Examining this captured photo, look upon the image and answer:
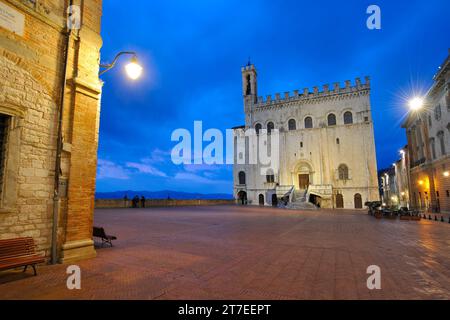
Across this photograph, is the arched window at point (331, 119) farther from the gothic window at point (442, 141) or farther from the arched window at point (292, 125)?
the gothic window at point (442, 141)

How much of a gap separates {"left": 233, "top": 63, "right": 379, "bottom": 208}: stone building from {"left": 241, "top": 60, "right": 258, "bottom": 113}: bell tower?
1337mm

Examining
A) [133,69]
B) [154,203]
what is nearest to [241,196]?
[154,203]

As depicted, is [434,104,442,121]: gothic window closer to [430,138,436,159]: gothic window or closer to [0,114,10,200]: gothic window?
[430,138,436,159]: gothic window

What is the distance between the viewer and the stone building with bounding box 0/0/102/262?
215 inches

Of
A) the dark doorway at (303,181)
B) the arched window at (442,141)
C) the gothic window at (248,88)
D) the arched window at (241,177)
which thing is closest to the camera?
the arched window at (442,141)

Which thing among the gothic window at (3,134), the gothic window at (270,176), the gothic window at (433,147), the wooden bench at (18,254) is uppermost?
the gothic window at (433,147)

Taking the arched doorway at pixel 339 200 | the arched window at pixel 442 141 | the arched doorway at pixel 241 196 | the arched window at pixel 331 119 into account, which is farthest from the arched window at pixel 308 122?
the arched window at pixel 442 141

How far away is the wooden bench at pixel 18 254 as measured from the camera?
4.67 meters

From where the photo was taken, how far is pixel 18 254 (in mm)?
5012

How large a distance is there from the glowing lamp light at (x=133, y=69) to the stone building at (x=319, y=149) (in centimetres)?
2806

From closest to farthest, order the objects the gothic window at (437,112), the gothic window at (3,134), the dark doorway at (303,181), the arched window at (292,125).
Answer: the gothic window at (3,134) < the gothic window at (437,112) < the dark doorway at (303,181) < the arched window at (292,125)

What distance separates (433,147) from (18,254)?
30.8m

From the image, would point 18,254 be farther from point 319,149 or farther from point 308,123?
point 308,123

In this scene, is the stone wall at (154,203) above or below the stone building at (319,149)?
below
